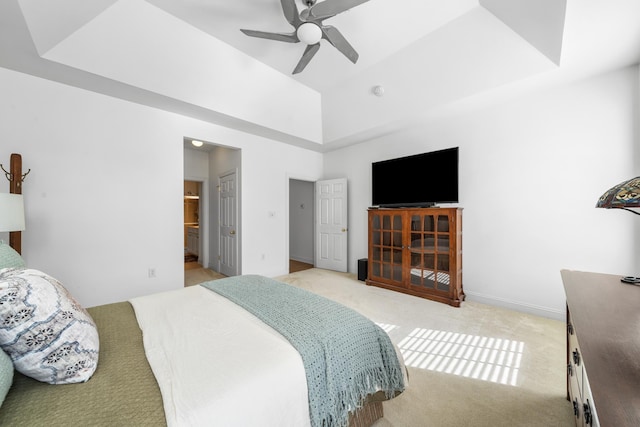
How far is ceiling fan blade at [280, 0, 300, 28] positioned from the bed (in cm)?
240

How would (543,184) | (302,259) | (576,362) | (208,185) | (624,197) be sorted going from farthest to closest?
1. (302,259)
2. (208,185)
3. (543,184)
4. (576,362)
5. (624,197)

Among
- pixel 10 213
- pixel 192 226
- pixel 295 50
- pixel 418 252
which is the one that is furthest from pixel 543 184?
pixel 192 226

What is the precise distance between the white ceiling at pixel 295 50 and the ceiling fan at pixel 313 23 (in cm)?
30

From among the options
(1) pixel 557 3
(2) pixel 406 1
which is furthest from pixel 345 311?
(2) pixel 406 1

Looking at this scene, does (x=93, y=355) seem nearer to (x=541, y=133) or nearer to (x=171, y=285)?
(x=171, y=285)

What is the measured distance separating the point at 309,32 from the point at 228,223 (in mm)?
3254

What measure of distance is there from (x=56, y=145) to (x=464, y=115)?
480 cm

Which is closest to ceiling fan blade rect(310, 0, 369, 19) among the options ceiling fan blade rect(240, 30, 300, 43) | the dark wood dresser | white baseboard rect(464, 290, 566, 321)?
ceiling fan blade rect(240, 30, 300, 43)

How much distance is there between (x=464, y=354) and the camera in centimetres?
210

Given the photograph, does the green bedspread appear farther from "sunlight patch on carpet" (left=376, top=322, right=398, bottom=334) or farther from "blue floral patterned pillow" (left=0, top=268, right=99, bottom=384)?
"sunlight patch on carpet" (left=376, top=322, right=398, bottom=334)

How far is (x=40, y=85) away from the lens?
2.55 meters

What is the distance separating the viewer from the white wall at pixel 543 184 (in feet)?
8.02

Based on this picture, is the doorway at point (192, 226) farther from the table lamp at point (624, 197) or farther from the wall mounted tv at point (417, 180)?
the table lamp at point (624, 197)

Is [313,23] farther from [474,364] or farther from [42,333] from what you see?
[474,364]
